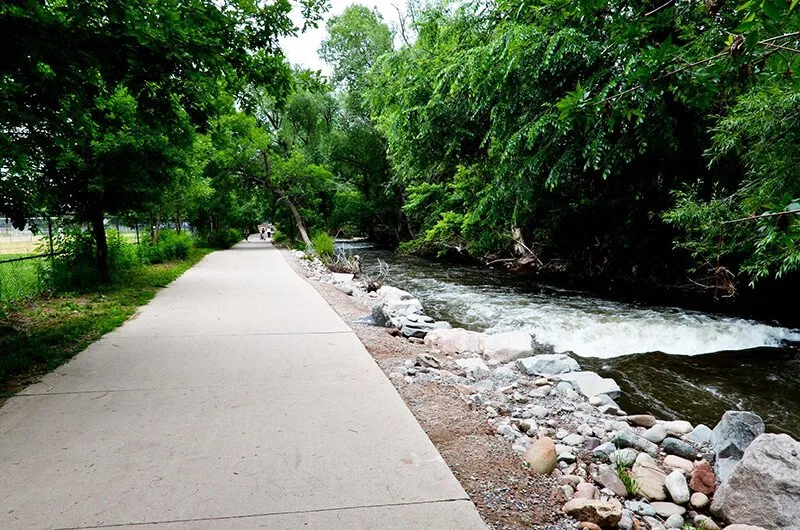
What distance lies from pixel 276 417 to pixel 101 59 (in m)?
3.30

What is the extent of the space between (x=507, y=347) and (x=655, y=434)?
2391 mm

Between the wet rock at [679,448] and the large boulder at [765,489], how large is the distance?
2.45 feet

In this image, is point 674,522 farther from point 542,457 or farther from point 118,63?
point 118,63

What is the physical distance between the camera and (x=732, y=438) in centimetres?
310

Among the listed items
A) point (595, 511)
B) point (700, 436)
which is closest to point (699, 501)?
point (595, 511)

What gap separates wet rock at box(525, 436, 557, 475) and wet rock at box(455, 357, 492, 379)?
72.2 inches

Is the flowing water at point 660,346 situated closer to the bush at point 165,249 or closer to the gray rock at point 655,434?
the gray rock at point 655,434

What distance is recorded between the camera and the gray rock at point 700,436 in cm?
347

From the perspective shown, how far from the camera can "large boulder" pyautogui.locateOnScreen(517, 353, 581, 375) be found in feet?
16.6

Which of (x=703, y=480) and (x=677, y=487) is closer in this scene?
(x=677, y=487)

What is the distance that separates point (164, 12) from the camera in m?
3.71

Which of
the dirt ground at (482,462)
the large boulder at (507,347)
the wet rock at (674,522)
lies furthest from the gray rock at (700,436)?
the large boulder at (507,347)

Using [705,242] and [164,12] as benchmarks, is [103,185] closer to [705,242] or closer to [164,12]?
[164,12]

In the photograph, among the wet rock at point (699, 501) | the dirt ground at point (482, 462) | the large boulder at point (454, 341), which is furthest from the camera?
the large boulder at point (454, 341)
